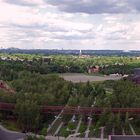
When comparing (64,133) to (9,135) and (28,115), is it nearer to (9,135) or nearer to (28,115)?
(9,135)

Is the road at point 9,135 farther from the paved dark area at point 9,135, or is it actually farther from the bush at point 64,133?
the bush at point 64,133

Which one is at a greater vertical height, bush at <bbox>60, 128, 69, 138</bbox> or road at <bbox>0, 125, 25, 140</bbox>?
bush at <bbox>60, 128, 69, 138</bbox>

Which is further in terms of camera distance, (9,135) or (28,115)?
(28,115)

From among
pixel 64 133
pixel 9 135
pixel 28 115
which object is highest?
→ pixel 28 115

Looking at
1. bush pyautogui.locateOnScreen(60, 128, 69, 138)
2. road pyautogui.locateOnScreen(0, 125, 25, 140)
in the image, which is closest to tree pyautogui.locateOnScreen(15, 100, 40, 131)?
road pyautogui.locateOnScreen(0, 125, 25, 140)

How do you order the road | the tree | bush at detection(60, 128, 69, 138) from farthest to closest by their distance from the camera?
the tree
bush at detection(60, 128, 69, 138)
the road

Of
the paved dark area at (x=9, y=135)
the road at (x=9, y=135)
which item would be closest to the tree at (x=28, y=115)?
the road at (x=9, y=135)

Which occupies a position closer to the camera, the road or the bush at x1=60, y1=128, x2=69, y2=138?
the road

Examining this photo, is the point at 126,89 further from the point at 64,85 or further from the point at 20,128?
the point at 20,128

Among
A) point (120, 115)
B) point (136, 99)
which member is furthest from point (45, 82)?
point (120, 115)

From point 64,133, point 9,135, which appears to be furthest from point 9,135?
point 64,133

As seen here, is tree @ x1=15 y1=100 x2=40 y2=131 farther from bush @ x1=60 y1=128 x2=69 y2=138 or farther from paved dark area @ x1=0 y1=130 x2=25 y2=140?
bush @ x1=60 y1=128 x2=69 y2=138
